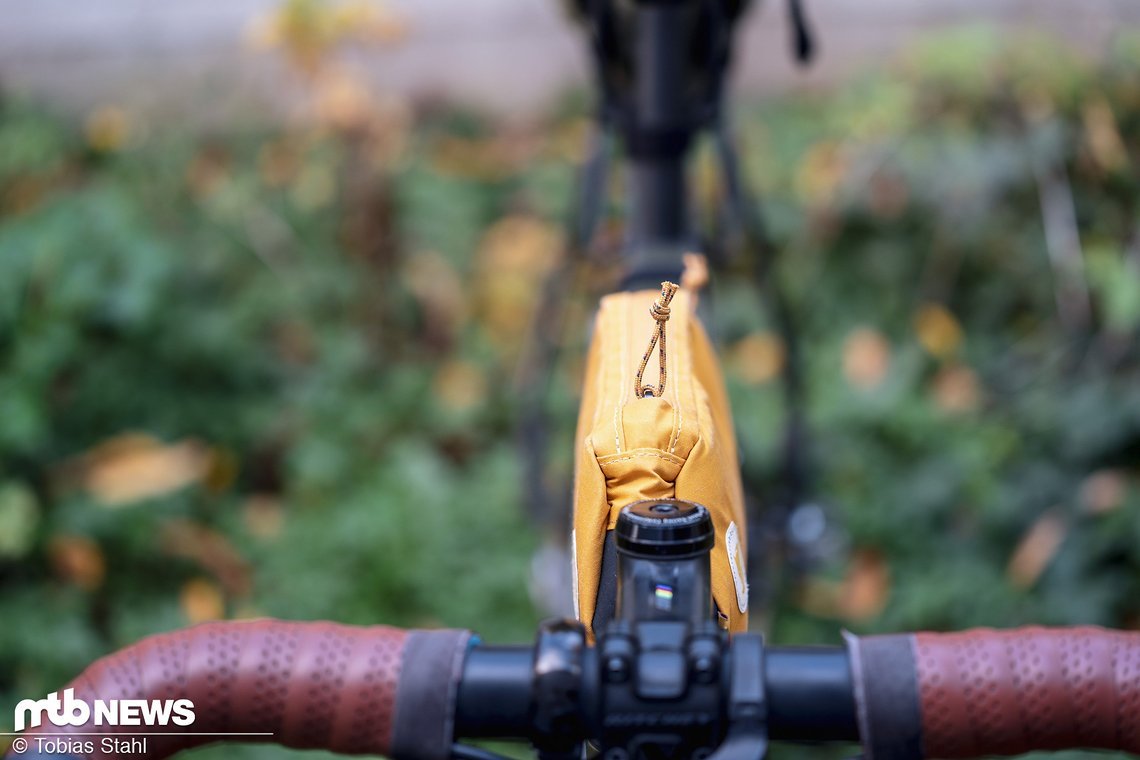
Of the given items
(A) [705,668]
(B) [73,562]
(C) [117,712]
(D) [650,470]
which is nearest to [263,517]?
(B) [73,562]

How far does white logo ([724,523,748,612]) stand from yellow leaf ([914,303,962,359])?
195cm

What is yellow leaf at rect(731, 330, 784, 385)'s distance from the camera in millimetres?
2789

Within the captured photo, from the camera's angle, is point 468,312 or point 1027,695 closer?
point 1027,695

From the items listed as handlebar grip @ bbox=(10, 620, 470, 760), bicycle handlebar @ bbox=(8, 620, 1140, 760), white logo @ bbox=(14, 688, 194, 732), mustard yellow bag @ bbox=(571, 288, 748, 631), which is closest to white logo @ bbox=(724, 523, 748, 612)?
mustard yellow bag @ bbox=(571, 288, 748, 631)

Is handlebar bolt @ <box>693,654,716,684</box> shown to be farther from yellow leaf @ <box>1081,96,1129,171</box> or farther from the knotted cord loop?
yellow leaf @ <box>1081,96,1129,171</box>

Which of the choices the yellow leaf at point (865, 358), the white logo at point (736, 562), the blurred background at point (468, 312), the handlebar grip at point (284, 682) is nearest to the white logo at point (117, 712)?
the handlebar grip at point (284, 682)

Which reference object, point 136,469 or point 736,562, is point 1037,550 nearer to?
point 736,562

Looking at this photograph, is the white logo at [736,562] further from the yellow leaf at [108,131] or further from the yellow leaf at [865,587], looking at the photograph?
the yellow leaf at [108,131]

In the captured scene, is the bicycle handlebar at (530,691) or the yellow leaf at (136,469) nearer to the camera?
the bicycle handlebar at (530,691)

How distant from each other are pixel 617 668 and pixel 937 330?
226 cm

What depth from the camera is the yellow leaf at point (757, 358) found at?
2789mm

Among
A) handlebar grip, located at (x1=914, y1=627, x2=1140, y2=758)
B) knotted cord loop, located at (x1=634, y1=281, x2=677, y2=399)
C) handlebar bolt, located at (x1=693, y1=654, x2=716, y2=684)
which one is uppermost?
knotted cord loop, located at (x1=634, y1=281, x2=677, y2=399)

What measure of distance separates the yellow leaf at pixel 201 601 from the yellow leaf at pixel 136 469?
24 cm

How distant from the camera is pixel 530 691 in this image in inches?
25.1
